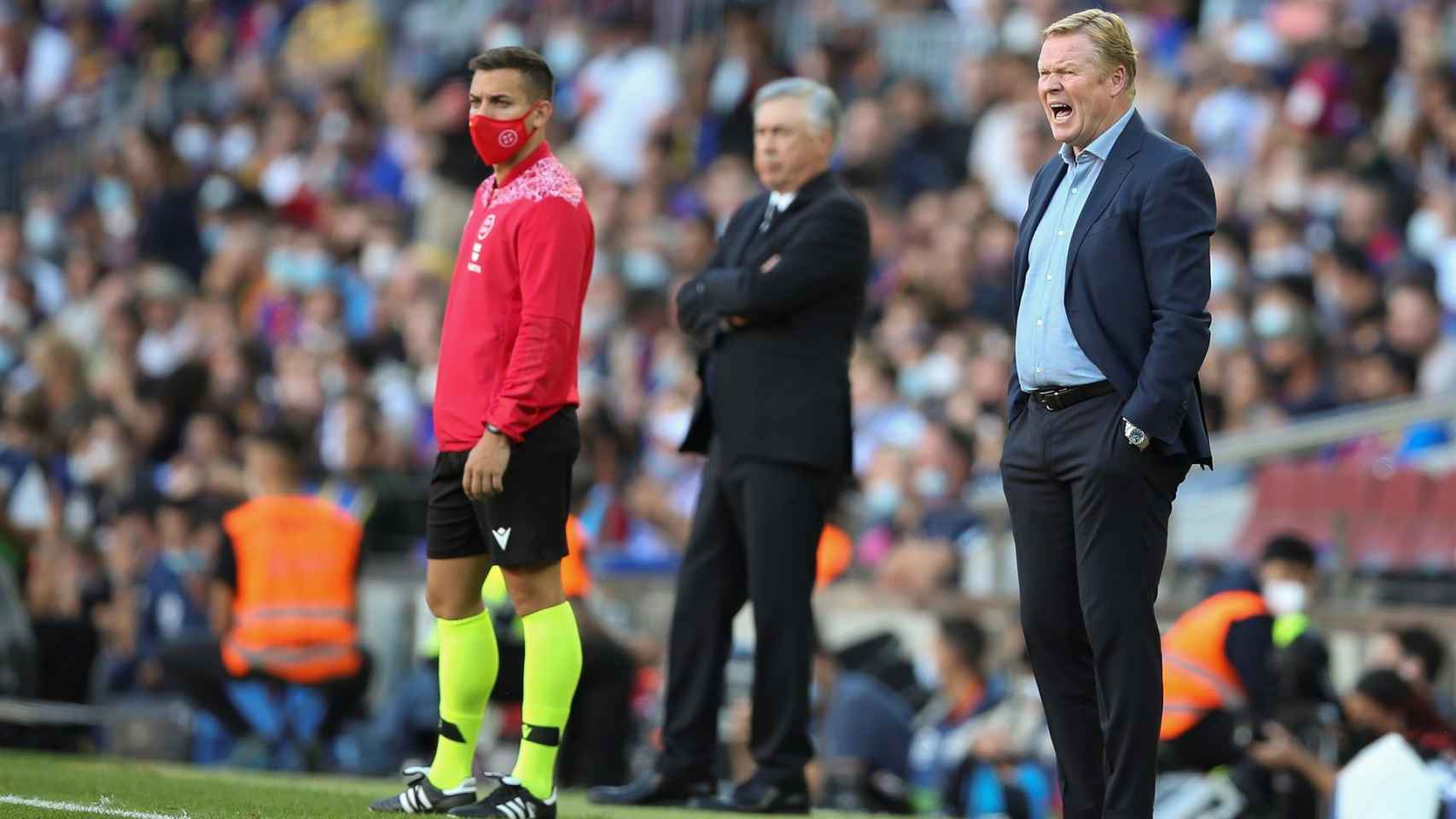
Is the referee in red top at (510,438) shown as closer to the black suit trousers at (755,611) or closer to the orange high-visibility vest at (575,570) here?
the black suit trousers at (755,611)

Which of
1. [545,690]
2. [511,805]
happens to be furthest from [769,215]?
[511,805]

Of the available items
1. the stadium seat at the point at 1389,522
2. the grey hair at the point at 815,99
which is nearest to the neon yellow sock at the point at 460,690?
the grey hair at the point at 815,99

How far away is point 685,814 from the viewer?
6.79 m

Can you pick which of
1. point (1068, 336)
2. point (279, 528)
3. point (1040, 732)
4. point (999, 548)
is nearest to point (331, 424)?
point (279, 528)

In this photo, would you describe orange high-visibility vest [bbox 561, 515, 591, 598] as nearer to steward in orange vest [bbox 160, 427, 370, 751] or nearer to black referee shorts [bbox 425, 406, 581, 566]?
steward in orange vest [bbox 160, 427, 370, 751]

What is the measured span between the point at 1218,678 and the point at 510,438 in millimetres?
3842

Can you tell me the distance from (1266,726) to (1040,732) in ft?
5.10

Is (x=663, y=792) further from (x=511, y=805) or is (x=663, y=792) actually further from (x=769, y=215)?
(x=769, y=215)

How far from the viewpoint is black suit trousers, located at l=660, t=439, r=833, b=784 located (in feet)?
23.0

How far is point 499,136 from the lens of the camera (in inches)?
239

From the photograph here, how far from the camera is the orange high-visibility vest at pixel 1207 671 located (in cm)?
865

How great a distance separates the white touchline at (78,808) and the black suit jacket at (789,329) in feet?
7.06

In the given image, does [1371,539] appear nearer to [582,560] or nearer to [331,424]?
[582,560]

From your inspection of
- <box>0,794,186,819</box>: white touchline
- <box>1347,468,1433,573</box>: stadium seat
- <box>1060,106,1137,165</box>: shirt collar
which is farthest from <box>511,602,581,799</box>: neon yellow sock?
<box>1347,468,1433,573</box>: stadium seat
